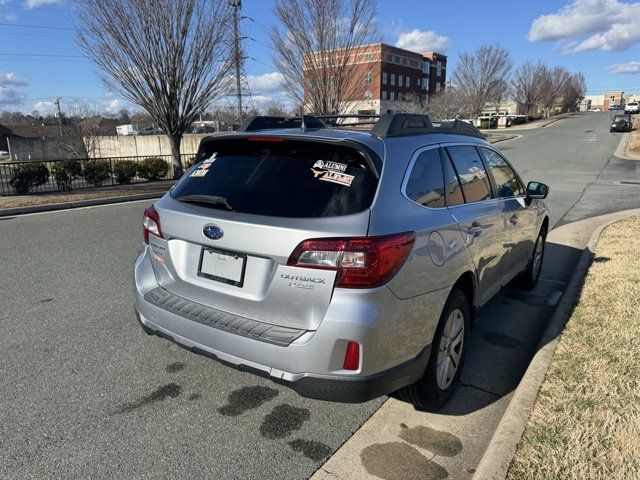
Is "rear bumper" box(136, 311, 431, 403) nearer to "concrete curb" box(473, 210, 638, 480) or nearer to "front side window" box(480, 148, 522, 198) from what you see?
"concrete curb" box(473, 210, 638, 480)

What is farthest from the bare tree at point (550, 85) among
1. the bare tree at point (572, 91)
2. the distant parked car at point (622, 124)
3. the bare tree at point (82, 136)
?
the bare tree at point (82, 136)

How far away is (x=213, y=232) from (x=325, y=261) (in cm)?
72

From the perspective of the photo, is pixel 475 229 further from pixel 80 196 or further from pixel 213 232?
pixel 80 196

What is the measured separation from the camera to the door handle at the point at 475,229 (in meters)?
3.18

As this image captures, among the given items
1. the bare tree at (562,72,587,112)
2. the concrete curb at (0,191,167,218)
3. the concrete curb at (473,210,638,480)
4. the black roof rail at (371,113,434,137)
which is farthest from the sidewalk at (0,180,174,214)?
the bare tree at (562,72,587,112)

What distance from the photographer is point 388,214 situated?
2449mm

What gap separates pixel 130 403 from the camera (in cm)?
303

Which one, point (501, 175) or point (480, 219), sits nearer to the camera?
point (480, 219)

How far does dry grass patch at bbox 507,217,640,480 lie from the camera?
2340 mm

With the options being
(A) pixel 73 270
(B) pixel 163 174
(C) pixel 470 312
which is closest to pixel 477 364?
(C) pixel 470 312

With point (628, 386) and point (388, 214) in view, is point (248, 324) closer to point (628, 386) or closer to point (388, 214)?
point (388, 214)

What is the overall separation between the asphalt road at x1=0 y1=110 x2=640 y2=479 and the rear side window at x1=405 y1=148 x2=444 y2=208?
4.60ft

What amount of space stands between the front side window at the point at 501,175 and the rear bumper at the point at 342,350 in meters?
1.87

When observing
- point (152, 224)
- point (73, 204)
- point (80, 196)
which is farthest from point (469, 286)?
point (80, 196)
